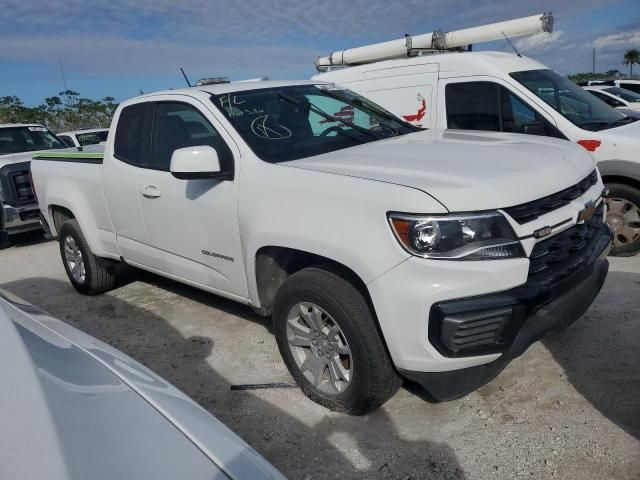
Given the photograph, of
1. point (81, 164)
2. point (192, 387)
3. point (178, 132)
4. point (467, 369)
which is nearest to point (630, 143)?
point (467, 369)

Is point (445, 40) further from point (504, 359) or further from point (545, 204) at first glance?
point (504, 359)

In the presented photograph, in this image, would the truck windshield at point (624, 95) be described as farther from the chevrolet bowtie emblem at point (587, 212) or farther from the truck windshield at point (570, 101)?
the chevrolet bowtie emblem at point (587, 212)

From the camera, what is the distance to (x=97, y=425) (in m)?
1.51

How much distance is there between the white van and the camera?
5074 millimetres

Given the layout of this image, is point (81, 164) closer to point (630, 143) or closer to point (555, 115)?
point (555, 115)

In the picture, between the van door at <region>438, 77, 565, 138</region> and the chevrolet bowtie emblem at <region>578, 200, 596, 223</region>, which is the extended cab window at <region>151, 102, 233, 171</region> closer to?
the chevrolet bowtie emblem at <region>578, 200, 596, 223</region>

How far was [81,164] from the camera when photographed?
4871 mm

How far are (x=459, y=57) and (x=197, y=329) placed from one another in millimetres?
3794

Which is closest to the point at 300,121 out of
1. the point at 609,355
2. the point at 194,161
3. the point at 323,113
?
the point at 323,113

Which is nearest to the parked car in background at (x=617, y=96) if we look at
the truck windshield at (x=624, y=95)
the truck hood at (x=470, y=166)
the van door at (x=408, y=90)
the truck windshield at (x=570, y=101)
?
the truck windshield at (x=624, y=95)

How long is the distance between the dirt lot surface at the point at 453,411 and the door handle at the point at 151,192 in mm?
1147

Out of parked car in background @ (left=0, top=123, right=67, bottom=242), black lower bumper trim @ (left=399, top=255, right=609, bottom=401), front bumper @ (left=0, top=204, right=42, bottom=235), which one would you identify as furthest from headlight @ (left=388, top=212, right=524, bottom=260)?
front bumper @ (left=0, top=204, right=42, bottom=235)

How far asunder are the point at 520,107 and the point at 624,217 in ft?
4.68

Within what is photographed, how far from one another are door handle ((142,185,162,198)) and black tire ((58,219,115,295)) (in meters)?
1.40
